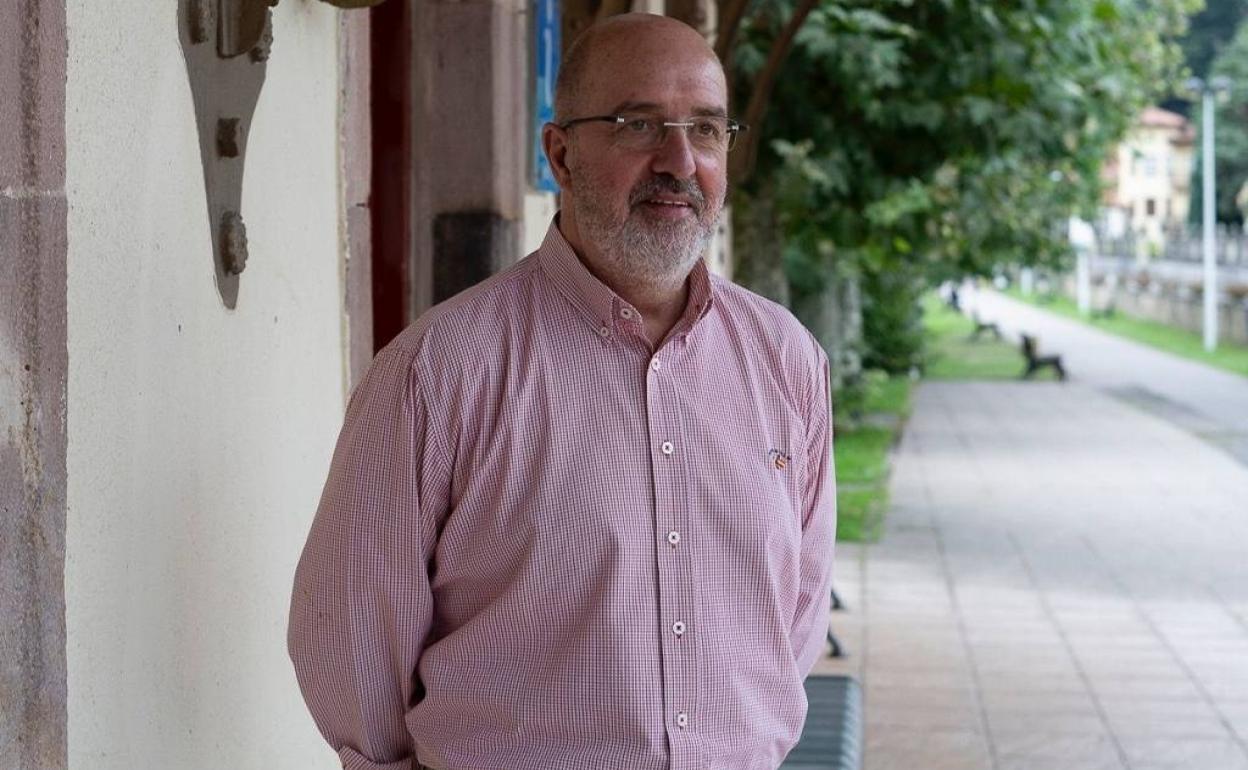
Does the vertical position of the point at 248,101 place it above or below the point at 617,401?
above

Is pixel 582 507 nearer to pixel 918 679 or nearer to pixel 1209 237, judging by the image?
pixel 918 679

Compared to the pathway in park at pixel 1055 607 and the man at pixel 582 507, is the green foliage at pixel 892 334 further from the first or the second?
the man at pixel 582 507

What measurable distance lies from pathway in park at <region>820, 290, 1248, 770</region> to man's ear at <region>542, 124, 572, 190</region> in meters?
4.22

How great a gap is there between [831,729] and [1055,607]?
5.02 metres

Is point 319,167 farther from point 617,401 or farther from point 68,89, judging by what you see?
point 68,89

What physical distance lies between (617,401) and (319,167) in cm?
109

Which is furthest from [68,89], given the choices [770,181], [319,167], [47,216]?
[770,181]

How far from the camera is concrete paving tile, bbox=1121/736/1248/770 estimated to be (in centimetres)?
643

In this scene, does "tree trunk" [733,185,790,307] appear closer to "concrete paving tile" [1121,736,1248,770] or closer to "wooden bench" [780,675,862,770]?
"concrete paving tile" [1121,736,1248,770]

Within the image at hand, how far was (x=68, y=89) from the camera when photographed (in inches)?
79.7

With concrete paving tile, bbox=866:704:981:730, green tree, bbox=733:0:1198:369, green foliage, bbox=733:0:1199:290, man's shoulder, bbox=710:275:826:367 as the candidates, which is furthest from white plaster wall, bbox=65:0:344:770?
green foliage, bbox=733:0:1199:290

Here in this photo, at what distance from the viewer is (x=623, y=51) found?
2494mm

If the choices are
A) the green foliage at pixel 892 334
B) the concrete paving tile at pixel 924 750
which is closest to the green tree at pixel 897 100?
the concrete paving tile at pixel 924 750

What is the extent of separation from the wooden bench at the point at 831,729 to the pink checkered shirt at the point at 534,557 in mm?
1779
